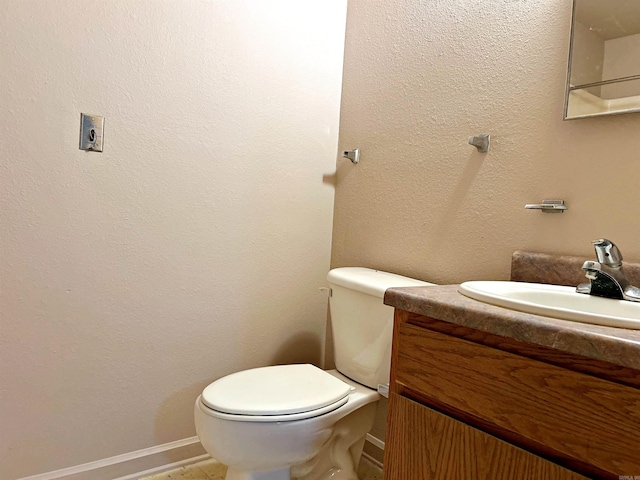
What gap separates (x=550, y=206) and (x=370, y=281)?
0.56 metres

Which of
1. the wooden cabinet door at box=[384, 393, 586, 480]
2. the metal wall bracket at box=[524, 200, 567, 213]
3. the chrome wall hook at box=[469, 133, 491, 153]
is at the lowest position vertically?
the wooden cabinet door at box=[384, 393, 586, 480]

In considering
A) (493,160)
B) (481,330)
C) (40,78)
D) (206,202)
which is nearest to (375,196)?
(493,160)

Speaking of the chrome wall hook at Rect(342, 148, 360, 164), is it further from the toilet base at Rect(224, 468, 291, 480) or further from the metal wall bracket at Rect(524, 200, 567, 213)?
the toilet base at Rect(224, 468, 291, 480)

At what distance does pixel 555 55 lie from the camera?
115cm

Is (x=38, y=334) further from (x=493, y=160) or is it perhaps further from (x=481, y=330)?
(x=493, y=160)

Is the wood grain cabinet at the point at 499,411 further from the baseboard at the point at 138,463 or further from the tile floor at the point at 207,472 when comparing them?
the baseboard at the point at 138,463

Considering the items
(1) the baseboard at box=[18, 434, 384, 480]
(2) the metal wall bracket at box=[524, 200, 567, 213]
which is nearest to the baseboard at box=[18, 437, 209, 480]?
(1) the baseboard at box=[18, 434, 384, 480]

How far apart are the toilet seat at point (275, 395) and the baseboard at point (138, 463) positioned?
1.47 feet

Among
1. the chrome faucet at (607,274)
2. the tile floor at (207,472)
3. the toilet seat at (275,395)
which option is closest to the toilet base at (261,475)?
the toilet seat at (275,395)

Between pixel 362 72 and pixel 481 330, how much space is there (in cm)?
131

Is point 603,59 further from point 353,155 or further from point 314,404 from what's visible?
point 314,404

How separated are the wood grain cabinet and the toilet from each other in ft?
1.09

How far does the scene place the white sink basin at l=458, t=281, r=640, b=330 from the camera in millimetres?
675

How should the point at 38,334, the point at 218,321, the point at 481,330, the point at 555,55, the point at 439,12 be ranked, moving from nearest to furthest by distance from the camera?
the point at 481,330, the point at 555,55, the point at 38,334, the point at 439,12, the point at 218,321
